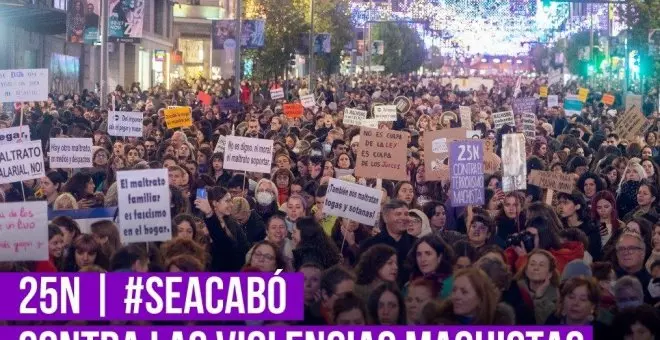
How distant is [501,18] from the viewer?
359ft

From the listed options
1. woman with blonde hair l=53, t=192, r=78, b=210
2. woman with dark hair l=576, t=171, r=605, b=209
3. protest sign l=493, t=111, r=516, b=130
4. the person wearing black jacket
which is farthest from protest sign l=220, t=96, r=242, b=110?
the person wearing black jacket

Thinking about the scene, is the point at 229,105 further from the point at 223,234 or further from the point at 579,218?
the point at 223,234

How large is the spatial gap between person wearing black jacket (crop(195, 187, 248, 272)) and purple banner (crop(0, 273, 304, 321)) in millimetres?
2657

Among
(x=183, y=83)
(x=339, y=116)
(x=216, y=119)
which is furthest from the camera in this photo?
(x=183, y=83)

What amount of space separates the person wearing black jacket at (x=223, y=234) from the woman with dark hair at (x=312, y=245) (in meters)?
0.70

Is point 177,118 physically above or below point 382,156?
above

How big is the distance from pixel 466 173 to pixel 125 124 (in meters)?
8.77

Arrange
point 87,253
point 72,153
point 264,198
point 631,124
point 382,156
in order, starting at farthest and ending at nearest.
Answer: point 631,124 → point 72,153 → point 382,156 → point 264,198 → point 87,253

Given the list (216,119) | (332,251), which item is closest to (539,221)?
(332,251)

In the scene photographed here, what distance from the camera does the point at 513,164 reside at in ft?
50.3

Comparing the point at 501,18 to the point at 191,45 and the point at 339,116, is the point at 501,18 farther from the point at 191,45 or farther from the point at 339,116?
the point at 339,116

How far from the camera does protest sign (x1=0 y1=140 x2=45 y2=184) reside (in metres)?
13.9

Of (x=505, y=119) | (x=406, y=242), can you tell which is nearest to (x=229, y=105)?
(x=505, y=119)

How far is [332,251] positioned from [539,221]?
166cm
